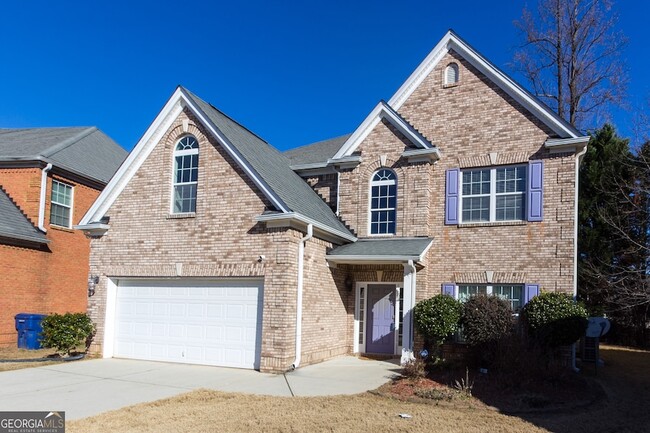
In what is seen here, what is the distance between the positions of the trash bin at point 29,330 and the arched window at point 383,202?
34.7 feet

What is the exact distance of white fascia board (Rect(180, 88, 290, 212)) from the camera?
13.4 m

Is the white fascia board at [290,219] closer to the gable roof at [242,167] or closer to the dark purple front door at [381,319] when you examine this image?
the gable roof at [242,167]

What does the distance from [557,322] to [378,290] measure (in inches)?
198

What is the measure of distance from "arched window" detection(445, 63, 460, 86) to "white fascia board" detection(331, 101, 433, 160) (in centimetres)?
188

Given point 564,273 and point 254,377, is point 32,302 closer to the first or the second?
point 254,377

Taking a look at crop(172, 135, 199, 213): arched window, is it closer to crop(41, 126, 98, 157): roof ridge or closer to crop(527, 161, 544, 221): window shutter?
crop(41, 126, 98, 157): roof ridge

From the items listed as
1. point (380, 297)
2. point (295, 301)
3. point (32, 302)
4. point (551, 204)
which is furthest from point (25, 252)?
point (551, 204)

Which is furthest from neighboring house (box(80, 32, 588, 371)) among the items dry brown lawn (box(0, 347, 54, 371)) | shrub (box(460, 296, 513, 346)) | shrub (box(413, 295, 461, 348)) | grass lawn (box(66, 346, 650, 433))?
grass lawn (box(66, 346, 650, 433))

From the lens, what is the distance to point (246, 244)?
1380cm

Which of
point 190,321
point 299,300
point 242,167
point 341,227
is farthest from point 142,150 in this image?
point 299,300

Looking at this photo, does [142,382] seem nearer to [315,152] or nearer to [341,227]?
[341,227]

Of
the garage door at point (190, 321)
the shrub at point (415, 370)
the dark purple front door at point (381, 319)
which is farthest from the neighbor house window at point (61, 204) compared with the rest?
the shrub at point (415, 370)

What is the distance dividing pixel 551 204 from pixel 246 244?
25.9 ft

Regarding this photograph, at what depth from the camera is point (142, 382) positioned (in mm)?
11727
